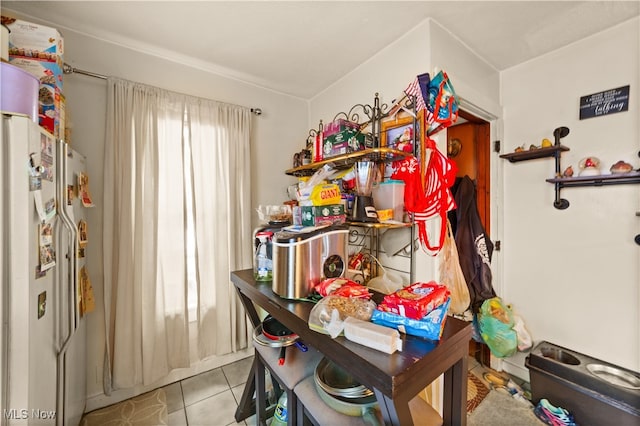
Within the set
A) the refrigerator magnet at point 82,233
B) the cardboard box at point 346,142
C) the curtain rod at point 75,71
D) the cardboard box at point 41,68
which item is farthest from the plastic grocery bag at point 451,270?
the curtain rod at point 75,71

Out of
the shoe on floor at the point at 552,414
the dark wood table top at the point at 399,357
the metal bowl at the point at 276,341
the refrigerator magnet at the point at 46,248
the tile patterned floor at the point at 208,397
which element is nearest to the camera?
the dark wood table top at the point at 399,357

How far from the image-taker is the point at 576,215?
5.39 feet

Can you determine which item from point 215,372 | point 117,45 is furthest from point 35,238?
point 215,372

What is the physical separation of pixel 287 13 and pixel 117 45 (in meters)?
1.24

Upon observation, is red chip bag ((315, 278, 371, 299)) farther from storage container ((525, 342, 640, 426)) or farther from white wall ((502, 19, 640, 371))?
white wall ((502, 19, 640, 371))

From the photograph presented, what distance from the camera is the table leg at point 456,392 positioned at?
74 centimetres

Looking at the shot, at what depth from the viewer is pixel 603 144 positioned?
1.53 m

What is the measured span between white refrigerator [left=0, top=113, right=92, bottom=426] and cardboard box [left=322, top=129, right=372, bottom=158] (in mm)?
1314

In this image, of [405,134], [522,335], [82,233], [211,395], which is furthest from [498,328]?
[82,233]

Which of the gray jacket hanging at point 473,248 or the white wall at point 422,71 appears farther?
the gray jacket hanging at point 473,248

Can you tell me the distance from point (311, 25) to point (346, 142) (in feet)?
2.52

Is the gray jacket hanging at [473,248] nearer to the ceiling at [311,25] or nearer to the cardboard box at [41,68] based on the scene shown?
the ceiling at [311,25]

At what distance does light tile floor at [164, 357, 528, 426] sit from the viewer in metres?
1.53

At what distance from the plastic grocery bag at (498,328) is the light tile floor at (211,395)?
0.33m
